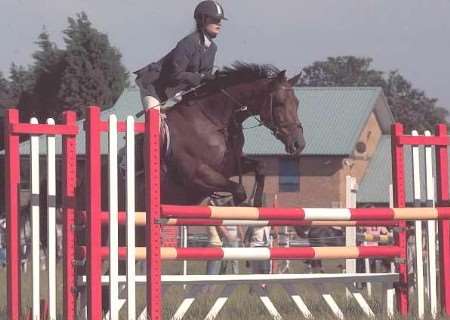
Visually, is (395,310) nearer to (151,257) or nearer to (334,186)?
(151,257)

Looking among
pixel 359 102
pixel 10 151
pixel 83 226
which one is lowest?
pixel 83 226

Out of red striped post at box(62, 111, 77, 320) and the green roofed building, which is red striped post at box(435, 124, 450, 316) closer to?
red striped post at box(62, 111, 77, 320)

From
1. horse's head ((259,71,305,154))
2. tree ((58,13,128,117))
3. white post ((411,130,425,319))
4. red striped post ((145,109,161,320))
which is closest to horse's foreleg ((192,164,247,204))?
horse's head ((259,71,305,154))

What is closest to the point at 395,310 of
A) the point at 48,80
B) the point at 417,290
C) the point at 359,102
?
the point at 417,290

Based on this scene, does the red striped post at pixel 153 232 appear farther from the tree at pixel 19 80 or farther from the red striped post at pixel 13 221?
the tree at pixel 19 80

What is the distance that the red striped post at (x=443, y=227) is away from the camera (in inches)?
310

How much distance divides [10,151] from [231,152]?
211 centimetres

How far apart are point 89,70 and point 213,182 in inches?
2157

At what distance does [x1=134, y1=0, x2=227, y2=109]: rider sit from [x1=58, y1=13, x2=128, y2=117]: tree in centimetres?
5180

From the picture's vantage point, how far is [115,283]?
21.2 feet

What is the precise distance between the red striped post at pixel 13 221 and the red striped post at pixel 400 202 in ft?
8.60

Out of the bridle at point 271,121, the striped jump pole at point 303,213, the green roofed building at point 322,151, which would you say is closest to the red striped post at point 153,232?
the striped jump pole at point 303,213

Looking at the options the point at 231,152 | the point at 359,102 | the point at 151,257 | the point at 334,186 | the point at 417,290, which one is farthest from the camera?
the point at 359,102

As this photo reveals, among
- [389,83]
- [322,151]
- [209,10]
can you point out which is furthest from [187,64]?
[389,83]
